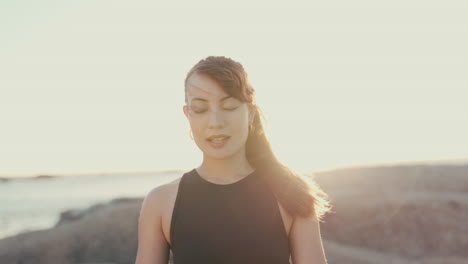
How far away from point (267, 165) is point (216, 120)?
1.74ft

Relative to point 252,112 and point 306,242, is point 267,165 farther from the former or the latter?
point 306,242

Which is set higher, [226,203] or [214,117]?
[214,117]

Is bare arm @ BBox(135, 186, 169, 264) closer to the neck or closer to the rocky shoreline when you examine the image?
the neck

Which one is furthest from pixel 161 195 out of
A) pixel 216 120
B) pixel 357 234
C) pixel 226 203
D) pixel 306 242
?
pixel 357 234

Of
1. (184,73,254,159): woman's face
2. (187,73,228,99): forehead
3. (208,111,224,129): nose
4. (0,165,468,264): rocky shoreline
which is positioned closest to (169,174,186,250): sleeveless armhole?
(184,73,254,159): woman's face

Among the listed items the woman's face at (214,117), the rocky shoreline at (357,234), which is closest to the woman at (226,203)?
the woman's face at (214,117)

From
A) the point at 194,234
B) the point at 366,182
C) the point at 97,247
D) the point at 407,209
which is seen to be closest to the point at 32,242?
the point at 97,247

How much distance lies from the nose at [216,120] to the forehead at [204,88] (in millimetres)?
105

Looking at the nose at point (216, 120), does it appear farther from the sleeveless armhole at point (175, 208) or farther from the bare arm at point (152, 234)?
the bare arm at point (152, 234)

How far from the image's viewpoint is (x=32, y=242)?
49.8 ft

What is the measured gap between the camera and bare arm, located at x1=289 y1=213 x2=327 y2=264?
11.8ft

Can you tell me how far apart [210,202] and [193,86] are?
76cm

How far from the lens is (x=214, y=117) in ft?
11.8

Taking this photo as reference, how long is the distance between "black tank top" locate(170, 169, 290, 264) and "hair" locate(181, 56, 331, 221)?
0.30 feet
